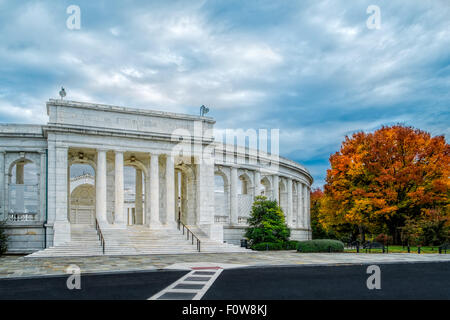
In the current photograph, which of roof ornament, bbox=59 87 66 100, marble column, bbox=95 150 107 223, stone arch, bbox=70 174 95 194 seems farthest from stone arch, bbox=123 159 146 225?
roof ornament, bbox=59 87 66 100

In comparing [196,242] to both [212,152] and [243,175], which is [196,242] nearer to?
[212,152]

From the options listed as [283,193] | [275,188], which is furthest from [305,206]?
[275,188]

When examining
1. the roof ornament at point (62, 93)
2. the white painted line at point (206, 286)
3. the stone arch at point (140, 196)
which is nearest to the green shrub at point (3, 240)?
the roof ornament at point (62, 93)

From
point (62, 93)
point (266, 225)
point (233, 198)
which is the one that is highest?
point (62, 93)

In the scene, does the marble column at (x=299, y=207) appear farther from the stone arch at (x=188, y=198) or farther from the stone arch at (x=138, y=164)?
the stone arch at (x=138, y=164)

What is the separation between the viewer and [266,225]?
43562 mm

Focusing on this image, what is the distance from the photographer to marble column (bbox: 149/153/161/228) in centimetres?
4122

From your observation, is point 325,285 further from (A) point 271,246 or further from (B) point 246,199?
(B) point 246,199

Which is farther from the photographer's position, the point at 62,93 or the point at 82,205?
the point at 82,205

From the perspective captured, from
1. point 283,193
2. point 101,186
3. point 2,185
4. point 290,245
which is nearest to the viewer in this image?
point 101,186

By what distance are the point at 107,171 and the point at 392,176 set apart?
88.3 feet

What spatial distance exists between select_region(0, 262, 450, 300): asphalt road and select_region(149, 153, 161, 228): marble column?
20.0m

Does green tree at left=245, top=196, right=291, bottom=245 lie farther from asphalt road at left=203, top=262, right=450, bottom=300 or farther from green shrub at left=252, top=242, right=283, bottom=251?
asphalt road at left=203, top=262, right=450, bottom=300
